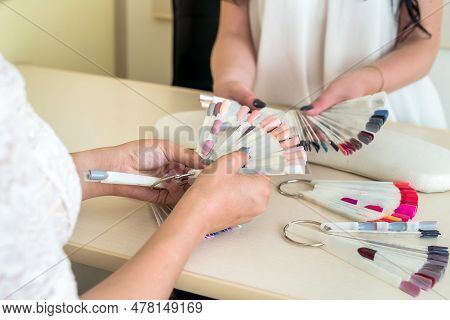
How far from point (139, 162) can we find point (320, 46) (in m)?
0.54

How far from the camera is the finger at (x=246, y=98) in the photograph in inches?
31.3

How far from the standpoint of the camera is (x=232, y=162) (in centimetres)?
54

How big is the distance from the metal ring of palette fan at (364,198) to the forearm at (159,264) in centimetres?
18

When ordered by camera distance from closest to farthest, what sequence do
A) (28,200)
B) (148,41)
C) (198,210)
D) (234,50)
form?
1. (28,200)
2. (198,210)
3. (234,50)
4. (148,41)

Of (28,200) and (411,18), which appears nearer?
(28,200)

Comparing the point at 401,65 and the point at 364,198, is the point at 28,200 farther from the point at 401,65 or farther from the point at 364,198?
the point at 401,65

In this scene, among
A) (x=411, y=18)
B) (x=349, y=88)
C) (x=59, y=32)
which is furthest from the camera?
(x=59, y=32)

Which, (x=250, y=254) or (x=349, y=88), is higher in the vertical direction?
(x=349, y=88)

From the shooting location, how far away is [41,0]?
4.37ft

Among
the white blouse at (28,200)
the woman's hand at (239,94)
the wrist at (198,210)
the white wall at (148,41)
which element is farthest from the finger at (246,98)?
the white wall at (148,41)

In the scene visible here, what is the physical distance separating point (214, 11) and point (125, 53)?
0.54m

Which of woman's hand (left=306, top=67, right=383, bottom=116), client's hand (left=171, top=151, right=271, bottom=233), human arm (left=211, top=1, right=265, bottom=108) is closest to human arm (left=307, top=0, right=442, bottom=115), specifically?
woman's hand (left=306, top=67, right=383, bottom=116)

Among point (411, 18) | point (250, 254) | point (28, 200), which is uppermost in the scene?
point (411, 18)

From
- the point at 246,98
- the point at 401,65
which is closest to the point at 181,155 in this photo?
the point at 246,98
